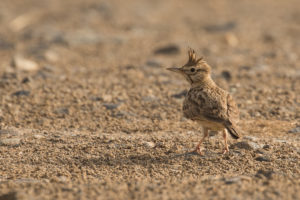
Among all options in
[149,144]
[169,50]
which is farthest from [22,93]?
[169,50]

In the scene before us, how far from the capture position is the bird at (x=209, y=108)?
19.7ft

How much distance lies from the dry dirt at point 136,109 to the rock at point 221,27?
0.12 feet

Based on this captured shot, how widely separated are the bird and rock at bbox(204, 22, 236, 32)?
751cm

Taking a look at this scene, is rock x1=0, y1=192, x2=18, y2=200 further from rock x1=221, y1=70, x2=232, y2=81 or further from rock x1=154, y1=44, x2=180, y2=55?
rock x1=154, y1=44, x2=180, y2=55

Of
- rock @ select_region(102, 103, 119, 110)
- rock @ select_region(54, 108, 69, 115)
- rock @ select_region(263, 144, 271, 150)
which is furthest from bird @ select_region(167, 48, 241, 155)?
rock @ select_region(54, 108, 69, 115)

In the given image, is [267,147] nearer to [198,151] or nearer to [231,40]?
[198,151]

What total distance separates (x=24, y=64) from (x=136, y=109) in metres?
3.39

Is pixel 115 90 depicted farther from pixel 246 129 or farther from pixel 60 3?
pixel 60 3

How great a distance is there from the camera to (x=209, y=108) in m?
6.12

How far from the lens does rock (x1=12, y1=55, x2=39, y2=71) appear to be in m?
10.1

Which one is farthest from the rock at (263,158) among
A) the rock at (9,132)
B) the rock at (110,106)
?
the rock at (9,132)

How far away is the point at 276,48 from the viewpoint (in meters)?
12.2

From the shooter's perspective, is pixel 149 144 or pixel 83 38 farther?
pixel 83 38

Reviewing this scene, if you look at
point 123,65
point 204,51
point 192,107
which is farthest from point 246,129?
point 204,51
